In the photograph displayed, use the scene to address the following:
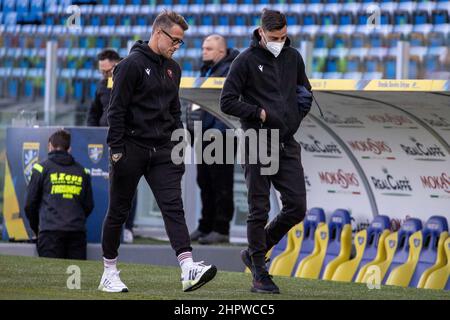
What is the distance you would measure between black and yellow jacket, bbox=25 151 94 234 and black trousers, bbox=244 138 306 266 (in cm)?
418

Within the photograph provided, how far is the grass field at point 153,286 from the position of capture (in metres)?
7.79

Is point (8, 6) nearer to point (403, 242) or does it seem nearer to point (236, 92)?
point (403, 242)

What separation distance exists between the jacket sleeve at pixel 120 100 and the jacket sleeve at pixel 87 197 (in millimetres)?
4467

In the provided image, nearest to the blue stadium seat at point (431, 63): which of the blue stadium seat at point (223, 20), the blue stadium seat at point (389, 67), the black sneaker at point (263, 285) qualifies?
the blue stadium seat at point (389, 67)

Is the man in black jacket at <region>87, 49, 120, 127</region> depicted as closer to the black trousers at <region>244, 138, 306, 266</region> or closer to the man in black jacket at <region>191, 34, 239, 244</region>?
the man in black jacket at <region>191, 34, 239, 244</region>

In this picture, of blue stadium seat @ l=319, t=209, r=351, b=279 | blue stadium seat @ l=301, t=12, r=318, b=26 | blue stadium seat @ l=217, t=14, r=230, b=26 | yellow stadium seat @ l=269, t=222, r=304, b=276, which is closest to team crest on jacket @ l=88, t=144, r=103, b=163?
yellow stadium seat @ l=269, t=222, r=304, b=276

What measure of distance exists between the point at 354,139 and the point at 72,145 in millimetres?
3241

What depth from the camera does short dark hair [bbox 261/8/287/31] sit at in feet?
26.3

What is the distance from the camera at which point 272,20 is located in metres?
8.06

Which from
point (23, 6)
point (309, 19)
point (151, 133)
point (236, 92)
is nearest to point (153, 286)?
point (151, 133)

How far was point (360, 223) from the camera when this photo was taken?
12.1 metres

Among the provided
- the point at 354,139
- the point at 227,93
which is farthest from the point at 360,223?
the point at 227,93

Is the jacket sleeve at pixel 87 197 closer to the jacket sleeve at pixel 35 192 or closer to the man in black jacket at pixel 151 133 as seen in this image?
the jacket sleeve at pixel 35 192

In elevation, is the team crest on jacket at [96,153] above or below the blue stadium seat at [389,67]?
below
